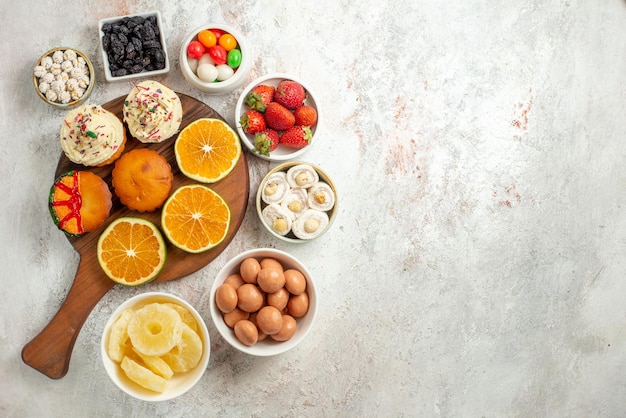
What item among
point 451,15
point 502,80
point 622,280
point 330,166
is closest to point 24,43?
point 330,166

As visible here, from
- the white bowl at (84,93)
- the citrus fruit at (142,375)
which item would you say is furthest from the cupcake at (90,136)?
the citrus fruit at (142,375)

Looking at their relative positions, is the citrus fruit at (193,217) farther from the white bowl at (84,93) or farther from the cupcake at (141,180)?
the white bowl at (84,93)

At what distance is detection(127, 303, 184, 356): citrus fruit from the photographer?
2.45 metres

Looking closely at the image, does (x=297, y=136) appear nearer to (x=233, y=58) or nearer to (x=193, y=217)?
(x=233, y=58)

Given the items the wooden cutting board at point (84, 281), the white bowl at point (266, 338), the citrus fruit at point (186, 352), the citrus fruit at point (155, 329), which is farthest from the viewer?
the wooden cutting board at point (84, 281)

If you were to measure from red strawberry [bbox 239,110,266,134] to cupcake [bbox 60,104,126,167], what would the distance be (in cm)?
61

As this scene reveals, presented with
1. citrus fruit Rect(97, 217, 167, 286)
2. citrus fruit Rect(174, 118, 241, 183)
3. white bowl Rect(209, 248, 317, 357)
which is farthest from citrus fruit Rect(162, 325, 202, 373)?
citrus fruit Rect(174, 118, 241, 183)

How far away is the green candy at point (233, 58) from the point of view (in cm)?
284

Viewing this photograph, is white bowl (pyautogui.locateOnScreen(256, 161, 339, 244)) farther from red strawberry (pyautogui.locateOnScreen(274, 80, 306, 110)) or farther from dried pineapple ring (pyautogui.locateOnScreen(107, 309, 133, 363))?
dried pineapple ring (pyautogui.locateOnScreen(107, 309, 133, 363))

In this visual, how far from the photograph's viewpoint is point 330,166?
10.2 ft

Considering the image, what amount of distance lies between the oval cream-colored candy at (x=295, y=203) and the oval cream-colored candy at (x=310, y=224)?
3 cm

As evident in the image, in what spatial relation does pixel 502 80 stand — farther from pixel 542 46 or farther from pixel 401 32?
pixel 401 32

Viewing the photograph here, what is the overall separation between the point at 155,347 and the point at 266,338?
56 cm

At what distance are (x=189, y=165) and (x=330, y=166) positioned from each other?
2.62 ft
